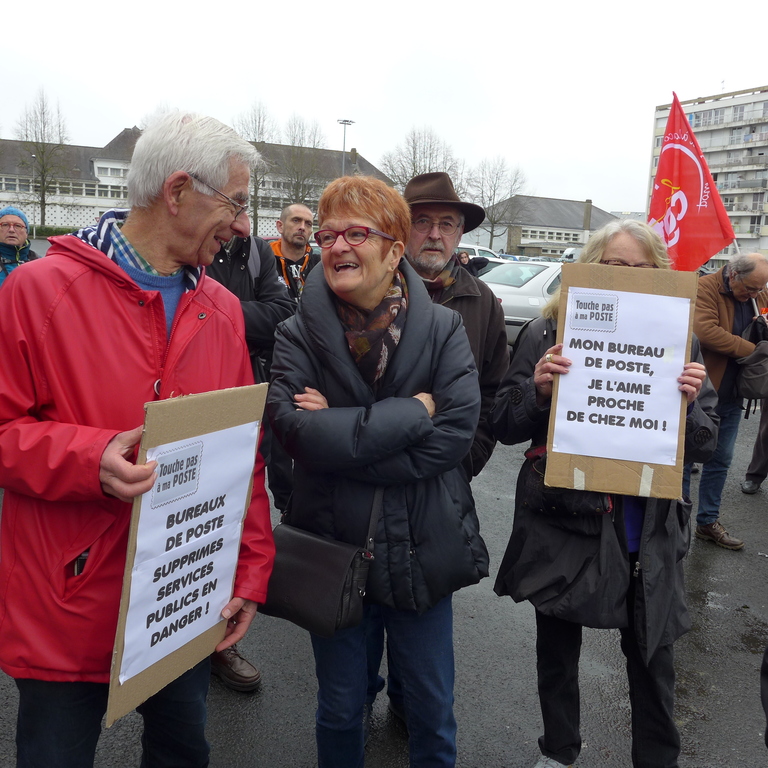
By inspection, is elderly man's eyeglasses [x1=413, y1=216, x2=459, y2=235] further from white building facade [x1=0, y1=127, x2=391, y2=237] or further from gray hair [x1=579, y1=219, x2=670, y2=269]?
white building facade [x1=0, y1=127, x2=391, y2=237]

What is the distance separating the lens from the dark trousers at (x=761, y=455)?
605 centimetres

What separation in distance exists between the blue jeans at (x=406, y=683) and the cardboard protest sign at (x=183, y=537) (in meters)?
0.45

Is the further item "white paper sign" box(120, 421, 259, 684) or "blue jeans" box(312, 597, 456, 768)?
"blue jeans" box(312, 597, 456, 768)

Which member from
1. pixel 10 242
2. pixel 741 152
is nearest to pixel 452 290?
pixel 10 242

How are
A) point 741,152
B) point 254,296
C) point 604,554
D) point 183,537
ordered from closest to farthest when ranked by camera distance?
point 183,537 < point 604,554 < point 254,296 < point 741,152

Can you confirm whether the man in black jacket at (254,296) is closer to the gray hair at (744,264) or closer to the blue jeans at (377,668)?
the blue jeans at (377,668)

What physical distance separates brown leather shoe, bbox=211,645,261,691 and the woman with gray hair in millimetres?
1249

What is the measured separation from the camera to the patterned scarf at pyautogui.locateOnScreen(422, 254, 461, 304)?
9.41 ft

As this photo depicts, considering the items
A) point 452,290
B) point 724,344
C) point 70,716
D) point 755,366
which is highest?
point 452,290

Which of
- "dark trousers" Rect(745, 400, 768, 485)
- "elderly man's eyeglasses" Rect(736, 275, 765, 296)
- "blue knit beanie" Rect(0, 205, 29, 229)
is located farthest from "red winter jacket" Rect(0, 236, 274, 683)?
"dark trousers" Rect(745, 400, 768, 485)

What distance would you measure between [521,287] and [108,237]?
1089 cm

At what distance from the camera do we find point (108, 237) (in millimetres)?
1680

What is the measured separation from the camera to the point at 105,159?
71.8 m

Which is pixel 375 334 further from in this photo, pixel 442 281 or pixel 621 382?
pixel 442 281
